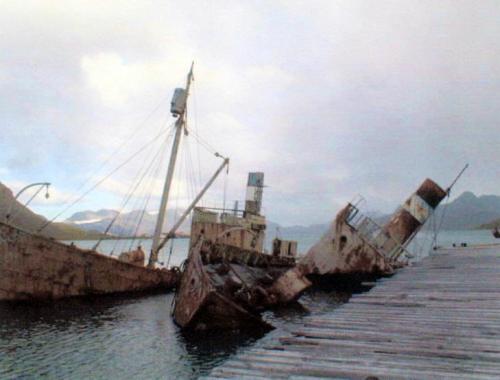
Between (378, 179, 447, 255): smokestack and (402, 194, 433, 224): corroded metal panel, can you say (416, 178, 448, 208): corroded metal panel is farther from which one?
(402, 194, 433, 224): corroded metal panel

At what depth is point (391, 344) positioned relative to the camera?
6.21m

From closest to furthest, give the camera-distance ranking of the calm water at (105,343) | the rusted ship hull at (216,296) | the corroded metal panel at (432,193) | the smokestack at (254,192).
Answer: the calm water at (105,343), the rusted ship hull at (216,296), the corroded metal panel at (432,193), the smokestack at (254,192)

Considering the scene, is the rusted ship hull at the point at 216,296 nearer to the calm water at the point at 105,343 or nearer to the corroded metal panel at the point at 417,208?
the calm water at the point at 105,343

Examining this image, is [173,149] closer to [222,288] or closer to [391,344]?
[222,288]

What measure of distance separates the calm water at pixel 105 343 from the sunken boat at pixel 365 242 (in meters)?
7.53

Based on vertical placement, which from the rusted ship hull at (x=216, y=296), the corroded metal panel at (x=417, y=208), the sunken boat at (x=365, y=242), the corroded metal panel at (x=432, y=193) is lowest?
the rusted ship hull at (x=216, y=296)

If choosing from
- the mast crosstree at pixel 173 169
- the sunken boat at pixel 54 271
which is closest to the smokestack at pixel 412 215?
the mast crosstree at pixel 173 169

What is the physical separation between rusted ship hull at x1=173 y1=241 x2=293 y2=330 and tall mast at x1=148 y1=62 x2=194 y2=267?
8.73 m

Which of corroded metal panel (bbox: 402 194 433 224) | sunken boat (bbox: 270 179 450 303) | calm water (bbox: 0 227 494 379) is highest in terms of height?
corroded metal panel (bbox: 402 194 433 224)

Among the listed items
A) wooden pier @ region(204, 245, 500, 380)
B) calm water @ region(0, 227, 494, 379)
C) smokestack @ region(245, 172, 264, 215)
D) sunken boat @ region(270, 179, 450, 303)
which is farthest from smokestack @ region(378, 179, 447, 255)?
wooden pier @ region(204, 245, 500, 380)

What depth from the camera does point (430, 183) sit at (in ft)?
112

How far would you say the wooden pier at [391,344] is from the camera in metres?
4.96

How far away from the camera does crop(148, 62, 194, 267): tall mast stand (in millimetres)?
30641

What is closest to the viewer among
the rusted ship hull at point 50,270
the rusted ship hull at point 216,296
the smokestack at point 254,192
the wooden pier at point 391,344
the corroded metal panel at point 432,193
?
the wooden pier at point 391,344
